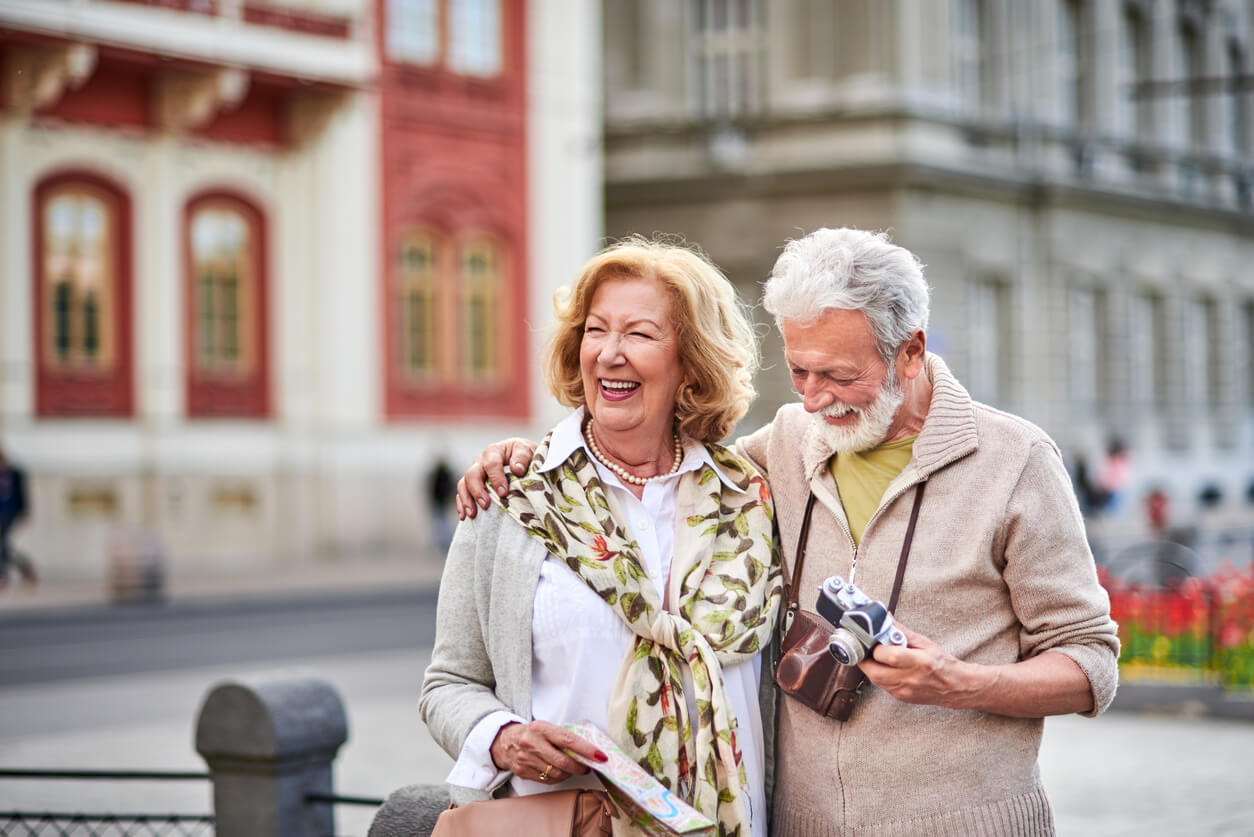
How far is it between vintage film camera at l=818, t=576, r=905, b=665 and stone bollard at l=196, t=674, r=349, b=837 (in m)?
3.28

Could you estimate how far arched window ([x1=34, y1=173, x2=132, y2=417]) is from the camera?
23.7 metres

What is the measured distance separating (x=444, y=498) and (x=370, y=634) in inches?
344

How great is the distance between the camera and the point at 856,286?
3303mm

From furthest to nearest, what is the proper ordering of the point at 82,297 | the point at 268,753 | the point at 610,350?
the point at 82,297
the point at 268,753
the point at 610,350

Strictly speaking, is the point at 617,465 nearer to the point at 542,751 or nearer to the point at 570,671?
the point at 570,671

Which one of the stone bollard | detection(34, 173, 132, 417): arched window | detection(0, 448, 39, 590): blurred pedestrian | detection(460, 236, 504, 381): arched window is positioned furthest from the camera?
detection(460, 236, 504, 381): arched window

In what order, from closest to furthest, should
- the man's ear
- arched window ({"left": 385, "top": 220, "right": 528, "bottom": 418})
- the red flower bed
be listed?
the man's ear → the red flower bed → arched window ({"left": 385, "top": 220, "right": 528, "bottom": 418})

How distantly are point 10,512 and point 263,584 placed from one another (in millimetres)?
3244

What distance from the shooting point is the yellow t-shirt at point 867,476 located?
11.4 feet

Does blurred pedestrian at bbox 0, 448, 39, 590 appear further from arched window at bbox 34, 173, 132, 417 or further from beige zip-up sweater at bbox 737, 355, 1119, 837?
beige zip-up sweater at bbox 737, 355, 1119, 837

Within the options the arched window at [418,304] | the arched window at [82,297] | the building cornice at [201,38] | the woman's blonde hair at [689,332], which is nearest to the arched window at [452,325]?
the arched window at [418,304]

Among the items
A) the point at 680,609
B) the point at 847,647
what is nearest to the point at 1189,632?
the point at 680,609

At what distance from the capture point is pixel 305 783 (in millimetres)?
6047

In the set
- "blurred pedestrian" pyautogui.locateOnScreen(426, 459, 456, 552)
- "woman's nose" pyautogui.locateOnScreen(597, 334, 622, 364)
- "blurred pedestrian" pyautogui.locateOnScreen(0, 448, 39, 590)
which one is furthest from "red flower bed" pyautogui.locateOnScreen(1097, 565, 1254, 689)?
"blurred pedestrian" pyautogui.locateOnScreen(426, 459, 456, 552)
